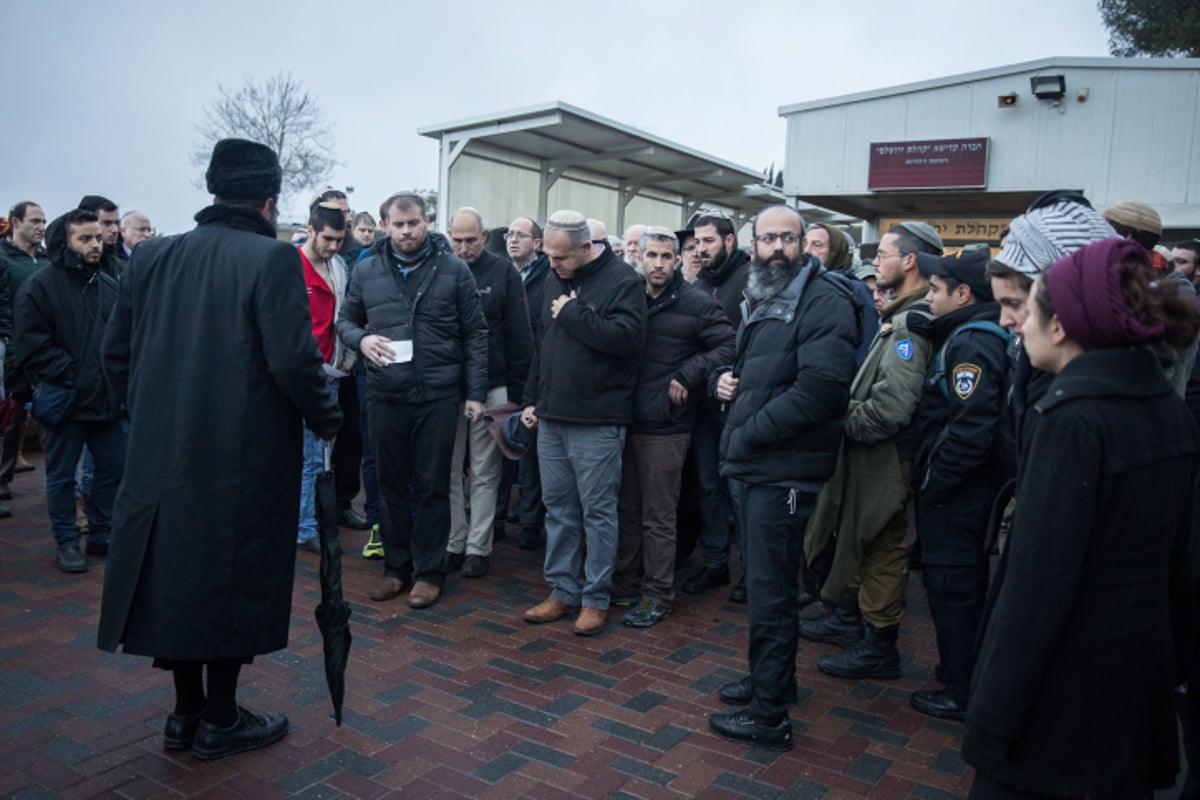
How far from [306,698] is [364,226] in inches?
211

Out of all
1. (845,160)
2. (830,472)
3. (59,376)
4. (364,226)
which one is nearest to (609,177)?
(845,160)

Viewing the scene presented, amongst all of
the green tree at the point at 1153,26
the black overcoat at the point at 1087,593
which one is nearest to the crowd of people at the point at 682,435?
the black overcoat at the point at 1087,593

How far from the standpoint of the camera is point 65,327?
18.2ft

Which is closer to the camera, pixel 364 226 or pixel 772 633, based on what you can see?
pixel 772 633

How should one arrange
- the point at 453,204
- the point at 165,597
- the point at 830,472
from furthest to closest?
the point at 453,204
the point at 830,472
the point at 165,597

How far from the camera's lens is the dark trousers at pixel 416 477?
5.12 m

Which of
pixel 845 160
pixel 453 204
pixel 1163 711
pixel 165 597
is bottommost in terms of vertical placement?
pixel 165 597

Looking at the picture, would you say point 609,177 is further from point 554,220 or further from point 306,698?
point 306,698

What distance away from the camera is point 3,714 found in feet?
11.7

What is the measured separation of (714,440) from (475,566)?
1703 mm

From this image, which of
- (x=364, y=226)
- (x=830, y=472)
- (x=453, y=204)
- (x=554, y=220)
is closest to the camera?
(x=830, y=472)

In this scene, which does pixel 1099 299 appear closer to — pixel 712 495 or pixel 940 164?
pixel 712 495

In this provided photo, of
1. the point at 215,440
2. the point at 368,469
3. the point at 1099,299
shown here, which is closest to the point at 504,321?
the point at 368,469

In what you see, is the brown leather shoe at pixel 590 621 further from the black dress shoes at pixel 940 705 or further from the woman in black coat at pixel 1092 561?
the woman in black coat at pixel 1092 561
